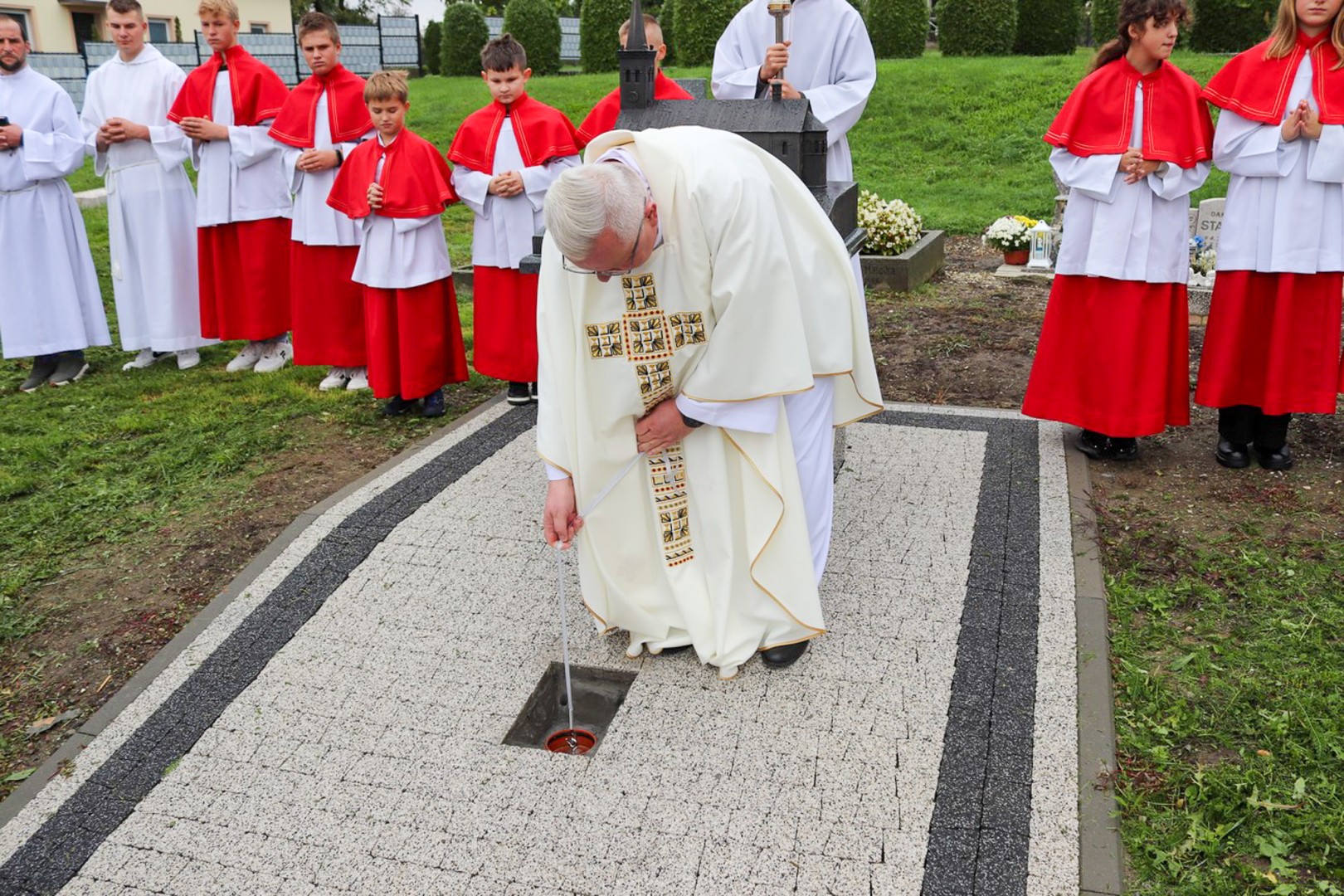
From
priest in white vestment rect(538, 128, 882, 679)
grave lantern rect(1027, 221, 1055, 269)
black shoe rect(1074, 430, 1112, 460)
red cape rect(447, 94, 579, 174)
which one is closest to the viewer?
priest in white vestment rect(538, 128, 882, 679)

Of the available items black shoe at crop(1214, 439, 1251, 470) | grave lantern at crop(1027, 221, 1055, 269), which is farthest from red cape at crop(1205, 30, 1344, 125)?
grave lantern at crop(1027, 221, 1055, 269)

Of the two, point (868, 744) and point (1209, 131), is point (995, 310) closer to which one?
point (1209, 131)

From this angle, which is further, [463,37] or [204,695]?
[463,37]

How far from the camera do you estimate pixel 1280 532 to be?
4887mm

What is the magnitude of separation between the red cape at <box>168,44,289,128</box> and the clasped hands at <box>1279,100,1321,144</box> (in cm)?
587

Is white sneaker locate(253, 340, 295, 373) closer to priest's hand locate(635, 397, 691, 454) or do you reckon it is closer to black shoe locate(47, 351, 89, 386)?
black shoe locate(47, 351, 89, 386)

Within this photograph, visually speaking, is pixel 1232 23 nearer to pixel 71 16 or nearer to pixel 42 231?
pixel 42 231

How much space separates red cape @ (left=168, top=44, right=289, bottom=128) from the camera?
24.2 ft

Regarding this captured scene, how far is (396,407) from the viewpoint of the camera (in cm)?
680

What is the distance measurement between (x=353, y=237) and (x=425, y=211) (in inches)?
37.3

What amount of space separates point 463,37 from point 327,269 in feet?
67.7

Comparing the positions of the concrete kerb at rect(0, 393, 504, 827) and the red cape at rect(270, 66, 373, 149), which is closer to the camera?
the concrete kerb at rect(0, 393, 504, 827)

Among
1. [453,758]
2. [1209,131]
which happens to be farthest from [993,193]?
[453,758]

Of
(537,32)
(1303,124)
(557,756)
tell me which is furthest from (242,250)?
(537,32)
